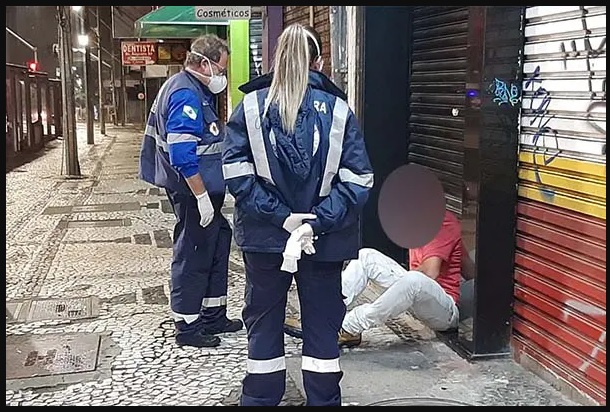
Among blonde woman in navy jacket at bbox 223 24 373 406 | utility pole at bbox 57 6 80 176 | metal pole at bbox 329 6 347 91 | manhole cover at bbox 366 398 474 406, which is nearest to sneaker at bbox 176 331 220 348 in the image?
blonde woman in navy jacket at bbox 223 24 373 406

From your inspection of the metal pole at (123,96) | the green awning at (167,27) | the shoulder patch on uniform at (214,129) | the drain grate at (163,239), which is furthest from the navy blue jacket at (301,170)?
the metal pole at (123,96)

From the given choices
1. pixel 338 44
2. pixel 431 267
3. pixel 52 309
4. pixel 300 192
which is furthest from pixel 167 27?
pixel 300 192

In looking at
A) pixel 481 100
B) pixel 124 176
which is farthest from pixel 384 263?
pixel 124 176

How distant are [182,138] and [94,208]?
688 cm

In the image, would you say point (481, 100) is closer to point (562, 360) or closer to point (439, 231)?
point (439, 231)

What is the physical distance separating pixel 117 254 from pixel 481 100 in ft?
15.3

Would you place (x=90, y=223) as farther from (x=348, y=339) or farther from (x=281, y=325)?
(x=281, y=325)

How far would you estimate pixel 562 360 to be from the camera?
3891 mm

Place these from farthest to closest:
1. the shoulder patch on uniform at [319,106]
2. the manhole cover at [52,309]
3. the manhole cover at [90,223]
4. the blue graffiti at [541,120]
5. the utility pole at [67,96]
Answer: the utility pole at [67,96]
the manhole cover at [90,223]
the manhole cover at [52,309]
the blue graffiti at [541,120]
the shoulder patch on uniform at [319,106]

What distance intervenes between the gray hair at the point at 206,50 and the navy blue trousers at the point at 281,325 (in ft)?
5.43

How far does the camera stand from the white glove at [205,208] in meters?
4.62

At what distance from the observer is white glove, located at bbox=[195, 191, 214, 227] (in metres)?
4.62

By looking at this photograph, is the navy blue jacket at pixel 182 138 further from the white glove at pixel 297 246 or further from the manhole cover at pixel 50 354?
the white glove at pixel 297 246

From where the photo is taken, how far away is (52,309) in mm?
5715
